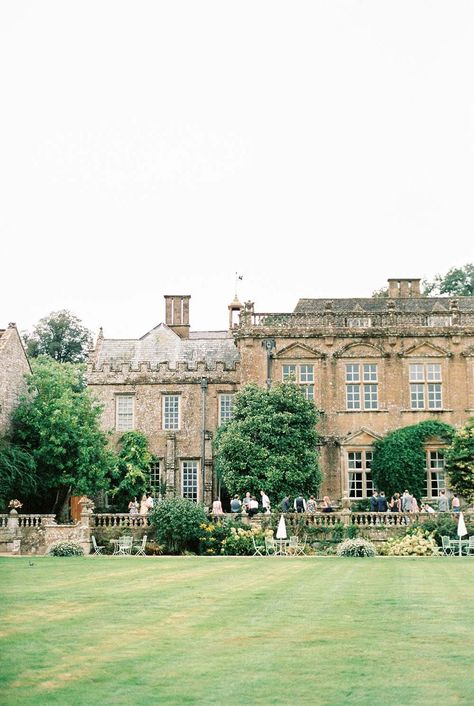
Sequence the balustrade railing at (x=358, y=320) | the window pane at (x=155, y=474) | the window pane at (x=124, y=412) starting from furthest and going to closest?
1. the window pane at (x=124, y=412)
2. the window pane at (x=155, y=474)
3. the balustrade railing at (x=358, y=320)

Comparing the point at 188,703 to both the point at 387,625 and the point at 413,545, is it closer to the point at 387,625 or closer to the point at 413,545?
the point at 387,625

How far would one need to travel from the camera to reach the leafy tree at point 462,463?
4209 cm

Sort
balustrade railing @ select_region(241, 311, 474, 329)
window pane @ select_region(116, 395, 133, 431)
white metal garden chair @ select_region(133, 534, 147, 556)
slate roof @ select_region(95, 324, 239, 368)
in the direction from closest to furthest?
white metal garden chair @ select_region(133, 534, 147, 556)
balustrade railing @ select_region(241, 311, 474, 329)
window pane @ select_region(116, 395, 133, 431)
slate roof @ select_region(95, 324, 239, 368)

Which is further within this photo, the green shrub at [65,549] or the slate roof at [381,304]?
the slate roof at [381,304]

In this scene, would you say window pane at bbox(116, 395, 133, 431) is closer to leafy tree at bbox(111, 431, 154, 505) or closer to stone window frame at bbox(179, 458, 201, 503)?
leafy tree at bbox(111, 431, 154, 505)

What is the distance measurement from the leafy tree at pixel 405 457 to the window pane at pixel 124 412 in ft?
40.6

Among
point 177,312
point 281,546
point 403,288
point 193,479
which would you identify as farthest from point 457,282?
point 281,546

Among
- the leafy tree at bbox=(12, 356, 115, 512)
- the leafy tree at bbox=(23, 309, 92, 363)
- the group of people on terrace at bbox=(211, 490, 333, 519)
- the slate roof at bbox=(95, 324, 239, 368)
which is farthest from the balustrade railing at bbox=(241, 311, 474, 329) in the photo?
the leafy tree at bbox=(23, 309, 92, 363)

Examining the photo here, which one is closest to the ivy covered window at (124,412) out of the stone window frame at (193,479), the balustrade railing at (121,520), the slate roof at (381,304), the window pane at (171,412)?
the window pane at (171,412)

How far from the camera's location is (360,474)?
4594 cm

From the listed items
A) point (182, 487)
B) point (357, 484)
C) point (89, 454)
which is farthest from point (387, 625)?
point (182, 487)

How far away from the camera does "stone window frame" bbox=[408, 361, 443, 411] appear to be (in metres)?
46.2

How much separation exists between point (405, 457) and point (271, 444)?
241 inches

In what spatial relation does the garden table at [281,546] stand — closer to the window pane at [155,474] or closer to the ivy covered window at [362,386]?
the ivy covered window at [362,386]
